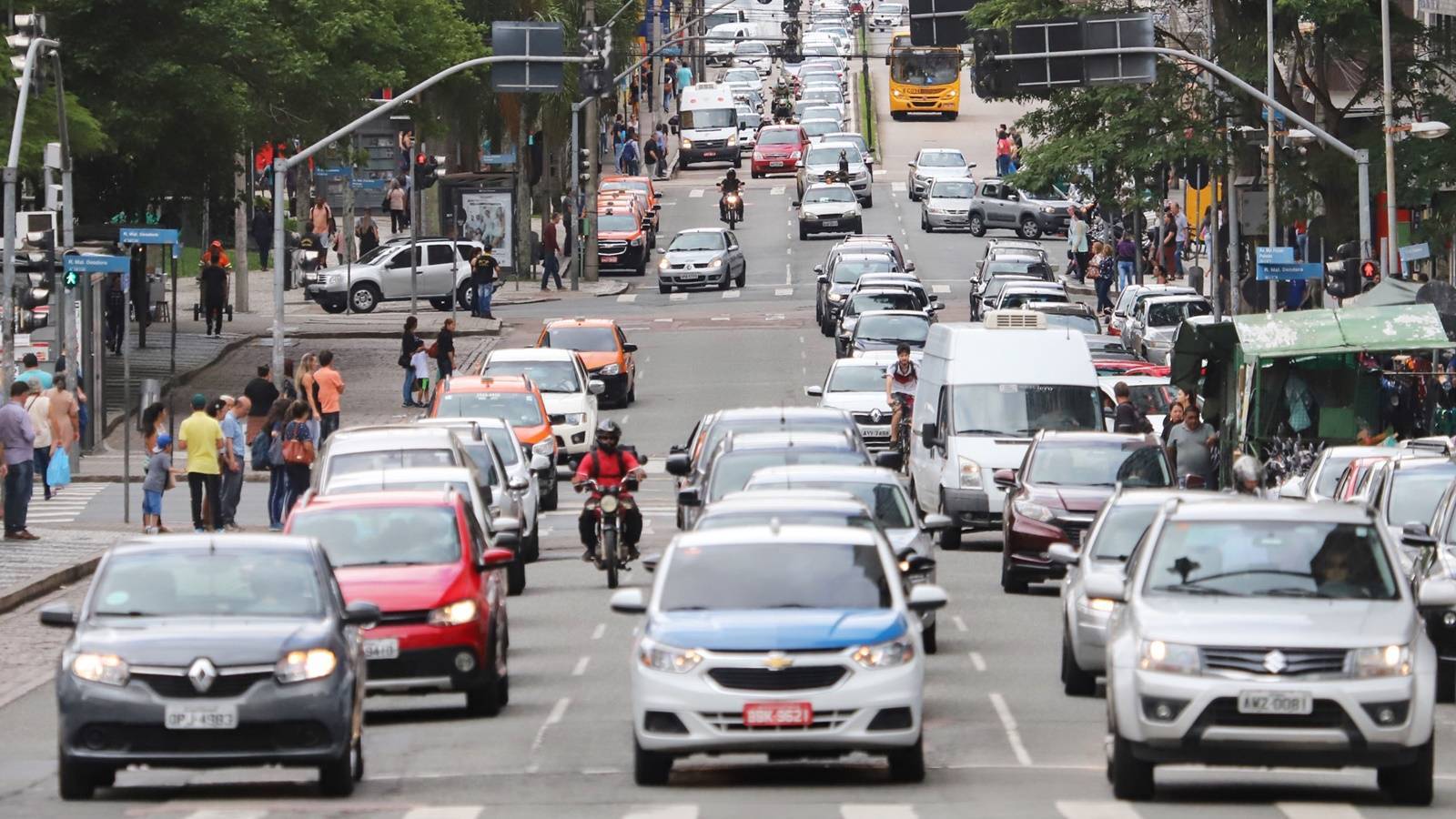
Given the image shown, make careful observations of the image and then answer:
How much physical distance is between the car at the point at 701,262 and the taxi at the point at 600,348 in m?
19.3

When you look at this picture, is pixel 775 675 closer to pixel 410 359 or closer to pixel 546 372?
pixel 546 372

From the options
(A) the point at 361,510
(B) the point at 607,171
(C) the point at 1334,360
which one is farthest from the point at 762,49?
(A) the point at 361,510

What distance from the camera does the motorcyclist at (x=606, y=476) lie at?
1078 inches

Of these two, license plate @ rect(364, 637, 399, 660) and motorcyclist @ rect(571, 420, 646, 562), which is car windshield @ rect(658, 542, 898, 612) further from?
motorcyclist @ rect(571, 420, 646, 562)

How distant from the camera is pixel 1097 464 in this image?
27656mm

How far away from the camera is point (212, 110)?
4956 cm

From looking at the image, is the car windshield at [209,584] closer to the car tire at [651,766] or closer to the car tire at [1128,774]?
the car tire at [651,766]

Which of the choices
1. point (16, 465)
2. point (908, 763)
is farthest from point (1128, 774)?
point (16, 465)

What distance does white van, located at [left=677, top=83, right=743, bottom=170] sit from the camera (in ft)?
337

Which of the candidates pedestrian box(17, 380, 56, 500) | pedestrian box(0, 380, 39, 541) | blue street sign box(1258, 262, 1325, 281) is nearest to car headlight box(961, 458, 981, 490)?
pedestrian box(0, 380, 39, 541)

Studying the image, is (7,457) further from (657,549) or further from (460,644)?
(460,644)

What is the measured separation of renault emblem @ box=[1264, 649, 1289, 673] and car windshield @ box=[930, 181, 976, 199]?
67.3 m

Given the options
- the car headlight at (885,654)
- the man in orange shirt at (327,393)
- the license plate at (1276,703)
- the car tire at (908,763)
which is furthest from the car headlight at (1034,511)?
the man in orange shirt at (327,393)

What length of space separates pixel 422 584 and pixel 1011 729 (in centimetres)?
406
